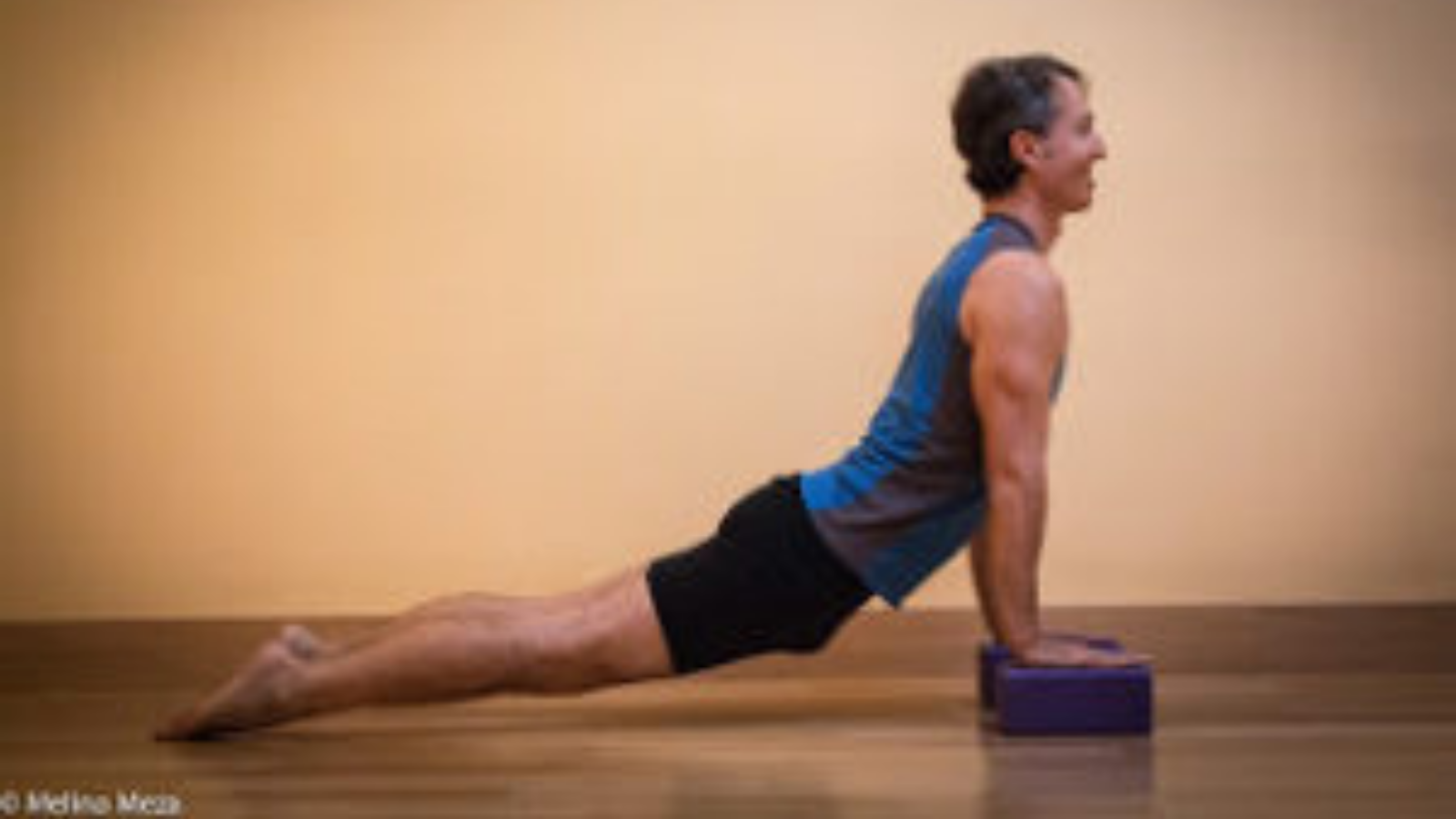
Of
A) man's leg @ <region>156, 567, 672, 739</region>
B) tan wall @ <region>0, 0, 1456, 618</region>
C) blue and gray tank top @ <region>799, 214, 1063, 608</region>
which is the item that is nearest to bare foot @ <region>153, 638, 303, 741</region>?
man's leg @ <region>156, 567, 672, 739</region>

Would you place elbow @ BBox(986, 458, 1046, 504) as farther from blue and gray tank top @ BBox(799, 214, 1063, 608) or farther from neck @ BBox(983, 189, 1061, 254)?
neck @ BBox(983, 189, 1061, 254)

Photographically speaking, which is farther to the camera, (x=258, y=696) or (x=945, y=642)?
(x=945, y=642)

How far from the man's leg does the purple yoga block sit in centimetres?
56

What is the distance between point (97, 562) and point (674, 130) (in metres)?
1.49

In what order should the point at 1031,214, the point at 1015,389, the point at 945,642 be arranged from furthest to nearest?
A: 1. the point at 945,642
2. the point at 1031,214
3. the point at 1015,389

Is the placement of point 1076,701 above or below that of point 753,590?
below

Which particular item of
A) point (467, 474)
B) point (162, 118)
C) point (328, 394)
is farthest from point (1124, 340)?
point (162, 118)

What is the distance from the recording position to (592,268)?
420 centimetres

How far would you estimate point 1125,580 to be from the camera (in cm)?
423

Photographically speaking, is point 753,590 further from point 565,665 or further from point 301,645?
point 301,645

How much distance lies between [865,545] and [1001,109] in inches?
29.3

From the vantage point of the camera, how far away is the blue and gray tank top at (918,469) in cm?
321

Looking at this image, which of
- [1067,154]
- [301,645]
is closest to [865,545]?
[1067,154]

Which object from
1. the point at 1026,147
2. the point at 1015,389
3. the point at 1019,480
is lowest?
the point at 1019,480
